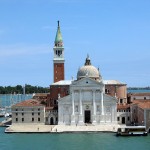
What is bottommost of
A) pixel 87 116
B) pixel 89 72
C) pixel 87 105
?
pixel 87 116

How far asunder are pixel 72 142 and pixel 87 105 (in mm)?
14402

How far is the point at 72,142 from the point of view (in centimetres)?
5250

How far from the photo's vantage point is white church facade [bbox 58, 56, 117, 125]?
66062 millimetres

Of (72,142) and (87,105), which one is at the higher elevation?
(87,105)

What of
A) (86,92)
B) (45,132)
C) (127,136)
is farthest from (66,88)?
(127,136)

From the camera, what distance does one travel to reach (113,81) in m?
72.6

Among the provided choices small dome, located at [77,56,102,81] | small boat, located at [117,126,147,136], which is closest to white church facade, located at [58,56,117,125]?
small dome, located at [77,56,102,81]

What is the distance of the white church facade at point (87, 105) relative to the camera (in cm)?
6606

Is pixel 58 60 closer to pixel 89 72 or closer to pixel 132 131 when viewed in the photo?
pixel 89 72

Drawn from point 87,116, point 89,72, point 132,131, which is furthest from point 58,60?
point 132,131

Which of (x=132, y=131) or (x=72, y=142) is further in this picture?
(x=132, y=131)

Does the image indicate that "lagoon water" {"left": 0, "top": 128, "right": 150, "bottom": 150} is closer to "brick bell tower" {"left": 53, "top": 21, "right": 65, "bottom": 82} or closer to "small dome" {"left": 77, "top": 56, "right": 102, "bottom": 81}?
"small dome" {"left": 77, "top": 56, "right": 102, "bottom": 81}

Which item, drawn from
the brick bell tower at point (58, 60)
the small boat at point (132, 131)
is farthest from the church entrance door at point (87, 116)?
the brick bell tower at point (58, 60)

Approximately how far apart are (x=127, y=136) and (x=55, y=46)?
2571cm
